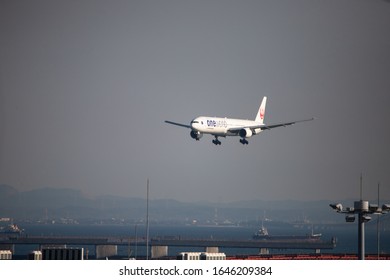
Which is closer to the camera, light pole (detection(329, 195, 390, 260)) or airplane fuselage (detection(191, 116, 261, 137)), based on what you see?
light pole (detection(329, 195, 390, 260))

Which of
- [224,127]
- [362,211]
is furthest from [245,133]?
[362,211]

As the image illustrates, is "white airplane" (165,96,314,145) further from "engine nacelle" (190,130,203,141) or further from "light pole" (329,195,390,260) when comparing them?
"light pole" (329,195,390,260)

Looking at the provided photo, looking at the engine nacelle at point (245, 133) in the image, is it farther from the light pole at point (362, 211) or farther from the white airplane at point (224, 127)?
the light pole at point (362, 211)

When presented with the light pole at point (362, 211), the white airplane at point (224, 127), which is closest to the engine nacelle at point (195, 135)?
the white airplane at point (224, 127)

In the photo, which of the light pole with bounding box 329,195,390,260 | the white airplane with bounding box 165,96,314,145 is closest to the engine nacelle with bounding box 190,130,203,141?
the white airplane with bounding box 165,96,314,145

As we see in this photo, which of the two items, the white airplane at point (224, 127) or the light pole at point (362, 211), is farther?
the white airplane at point (224, 127)

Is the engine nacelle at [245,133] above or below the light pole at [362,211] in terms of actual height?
above

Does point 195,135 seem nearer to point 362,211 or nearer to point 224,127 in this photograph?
point 224,127

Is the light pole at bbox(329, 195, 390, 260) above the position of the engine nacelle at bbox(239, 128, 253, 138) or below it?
below

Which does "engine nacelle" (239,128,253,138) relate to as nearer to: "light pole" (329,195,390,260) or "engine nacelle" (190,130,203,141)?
"engine nacelle" (190,130,203,141)
